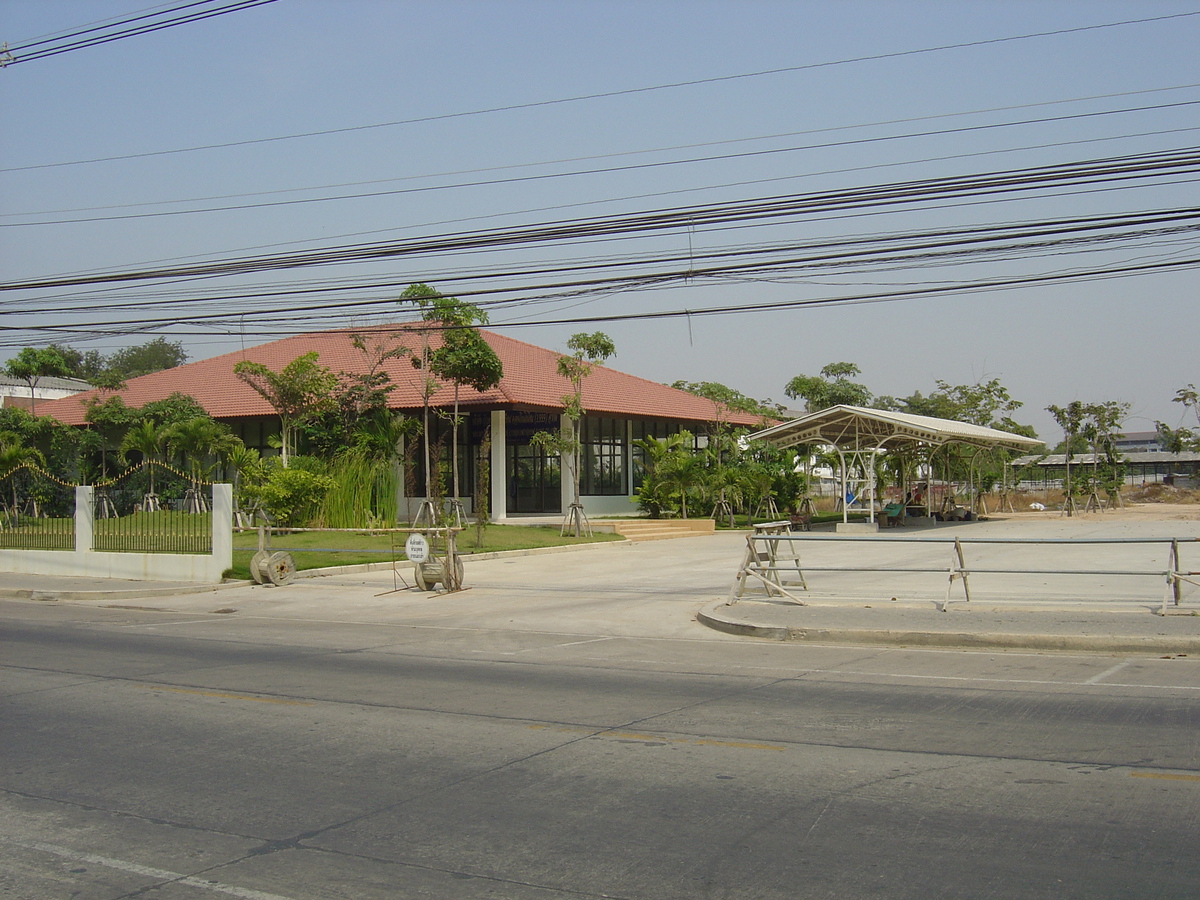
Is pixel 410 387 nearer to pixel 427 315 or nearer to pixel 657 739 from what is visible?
pixel 427 315

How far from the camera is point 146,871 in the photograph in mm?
5160

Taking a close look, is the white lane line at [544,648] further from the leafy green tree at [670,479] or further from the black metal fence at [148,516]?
the leafy green tree at [670,479]

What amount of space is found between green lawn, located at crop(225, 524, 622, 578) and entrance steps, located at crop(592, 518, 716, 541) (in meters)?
0.80

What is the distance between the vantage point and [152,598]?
20469mm

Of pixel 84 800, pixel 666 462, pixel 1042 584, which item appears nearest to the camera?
pixel 84 800

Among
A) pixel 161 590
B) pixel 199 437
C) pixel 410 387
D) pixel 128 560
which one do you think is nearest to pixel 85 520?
pixel 128 560

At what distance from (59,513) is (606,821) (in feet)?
82.0

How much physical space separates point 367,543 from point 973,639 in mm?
19478

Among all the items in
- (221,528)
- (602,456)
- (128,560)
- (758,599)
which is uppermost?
(602,456)

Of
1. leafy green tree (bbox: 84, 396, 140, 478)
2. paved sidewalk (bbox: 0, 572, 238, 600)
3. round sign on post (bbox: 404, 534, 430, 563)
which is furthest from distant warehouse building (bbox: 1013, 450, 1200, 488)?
paved sidewalk (bbox: 0, 572, 238, 600)

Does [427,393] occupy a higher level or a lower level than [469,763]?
higher

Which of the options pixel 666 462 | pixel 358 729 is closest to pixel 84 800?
pixel 358 729

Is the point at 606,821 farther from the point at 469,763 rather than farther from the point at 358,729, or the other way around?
the point at 358,729

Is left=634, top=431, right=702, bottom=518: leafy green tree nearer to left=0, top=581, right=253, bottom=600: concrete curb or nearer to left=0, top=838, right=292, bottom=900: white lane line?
left=0, top=581, right=253, bottom=600: concrete curb
